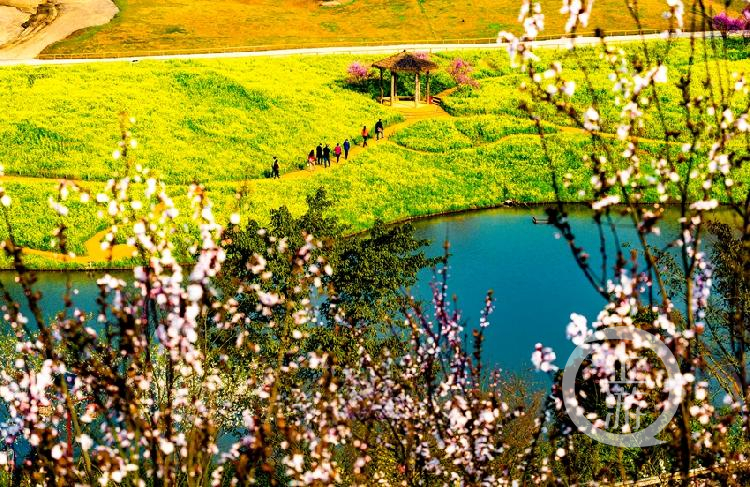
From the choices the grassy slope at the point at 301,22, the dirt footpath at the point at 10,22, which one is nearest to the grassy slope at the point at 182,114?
the grassy slope at the point at 301,22

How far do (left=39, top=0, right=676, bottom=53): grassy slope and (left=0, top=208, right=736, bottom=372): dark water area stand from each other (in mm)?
37887

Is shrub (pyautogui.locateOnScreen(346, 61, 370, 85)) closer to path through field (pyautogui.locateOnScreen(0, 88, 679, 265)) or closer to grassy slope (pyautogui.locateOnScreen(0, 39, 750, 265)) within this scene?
grassy slope (pyautogui.locateOnScreen(0, 39, 750, 265))

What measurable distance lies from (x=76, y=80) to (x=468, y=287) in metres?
42.0

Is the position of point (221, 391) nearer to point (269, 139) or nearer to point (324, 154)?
point (324, 154)

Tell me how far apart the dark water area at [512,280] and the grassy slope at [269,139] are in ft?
11.7

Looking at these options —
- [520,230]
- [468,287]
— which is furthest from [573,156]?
[468,287]

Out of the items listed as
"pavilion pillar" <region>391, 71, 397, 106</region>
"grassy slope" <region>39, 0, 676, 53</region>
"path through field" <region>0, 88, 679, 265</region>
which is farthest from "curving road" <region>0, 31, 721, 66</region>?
"pavilion pillar" <region>391, 71, 397, 106</region>

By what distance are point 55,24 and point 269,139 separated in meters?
34.7

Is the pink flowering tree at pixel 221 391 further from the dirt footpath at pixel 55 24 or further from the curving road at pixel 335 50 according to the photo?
the dirt footpath at pixel 55 24

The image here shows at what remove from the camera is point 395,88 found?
6334 centimetres

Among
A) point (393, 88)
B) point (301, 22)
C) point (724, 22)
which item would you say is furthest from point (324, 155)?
point (724, 22)

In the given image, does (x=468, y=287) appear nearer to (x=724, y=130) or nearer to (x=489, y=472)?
(x=489, y=472)

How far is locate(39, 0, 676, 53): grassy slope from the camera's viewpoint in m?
75.0

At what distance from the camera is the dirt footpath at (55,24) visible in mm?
71688
